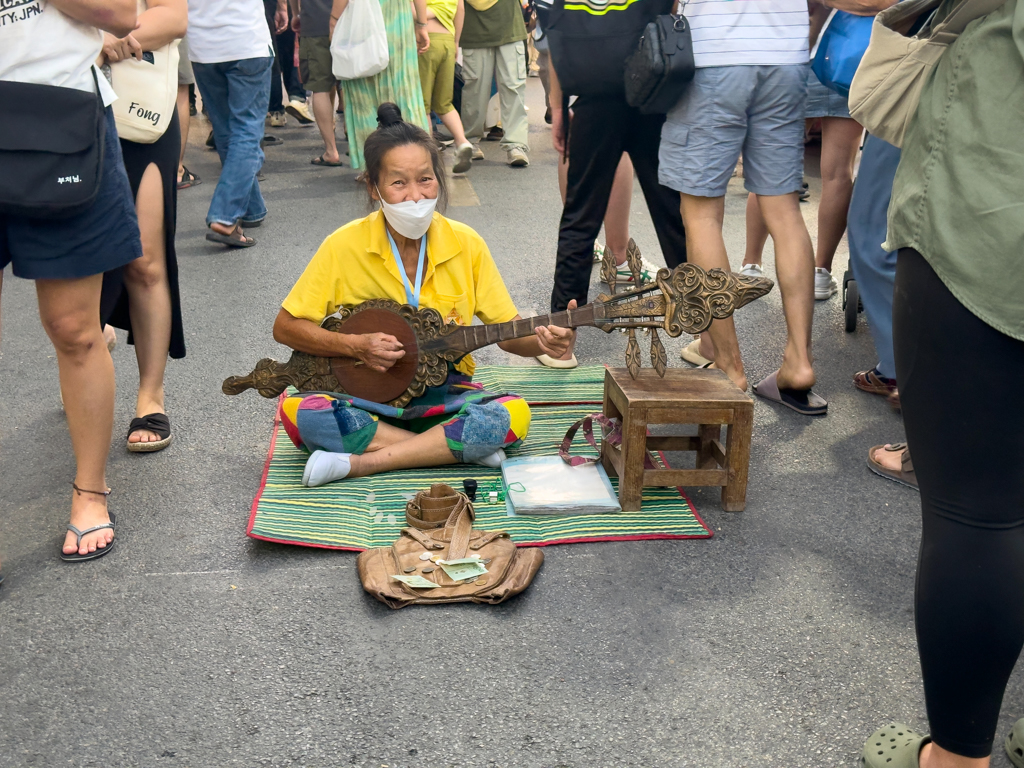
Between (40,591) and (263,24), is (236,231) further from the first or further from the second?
(40,591)

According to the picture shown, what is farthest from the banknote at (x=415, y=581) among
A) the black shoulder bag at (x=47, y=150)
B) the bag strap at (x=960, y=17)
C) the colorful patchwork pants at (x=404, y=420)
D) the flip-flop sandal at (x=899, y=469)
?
the bag strap at (x=960, y=17)

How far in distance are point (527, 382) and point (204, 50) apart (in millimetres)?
3107

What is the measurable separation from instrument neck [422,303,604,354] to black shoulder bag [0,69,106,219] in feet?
→ 3.82

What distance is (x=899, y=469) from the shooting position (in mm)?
3320

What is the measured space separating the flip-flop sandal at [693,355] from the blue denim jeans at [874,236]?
778 millimetres

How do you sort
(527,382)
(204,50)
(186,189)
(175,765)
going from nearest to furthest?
1. (175,765)
2. (527,382)
3. (204,50)
4. (186,189)

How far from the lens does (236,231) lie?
6109 millimetres

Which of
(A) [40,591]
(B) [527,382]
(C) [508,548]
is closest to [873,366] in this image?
(B) [527,382]

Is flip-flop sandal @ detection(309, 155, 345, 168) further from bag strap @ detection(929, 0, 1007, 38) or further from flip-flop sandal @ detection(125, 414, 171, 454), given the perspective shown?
bag strap @ detection(929, 0, 1007, 38)

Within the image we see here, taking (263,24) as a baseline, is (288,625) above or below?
below

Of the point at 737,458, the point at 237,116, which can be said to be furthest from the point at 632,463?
the point at 237,116

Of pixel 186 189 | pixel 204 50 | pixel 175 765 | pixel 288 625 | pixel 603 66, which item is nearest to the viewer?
pixel 175 765

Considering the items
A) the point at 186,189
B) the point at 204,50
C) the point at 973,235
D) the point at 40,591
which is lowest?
the point at 186,189

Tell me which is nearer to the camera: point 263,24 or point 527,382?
point 527,382
